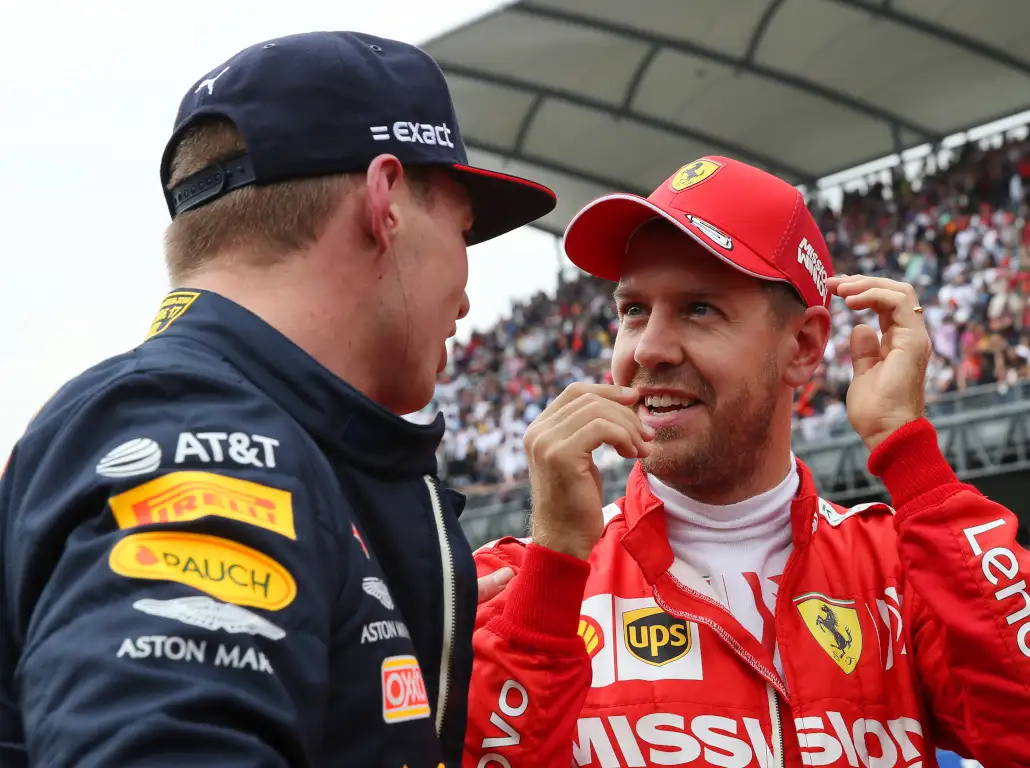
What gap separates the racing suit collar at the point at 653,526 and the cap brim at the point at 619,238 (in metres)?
0.51

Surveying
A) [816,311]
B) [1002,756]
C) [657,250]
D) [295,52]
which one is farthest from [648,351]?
[295,52]

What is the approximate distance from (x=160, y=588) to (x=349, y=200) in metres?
0.63

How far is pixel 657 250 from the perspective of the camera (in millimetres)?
2537

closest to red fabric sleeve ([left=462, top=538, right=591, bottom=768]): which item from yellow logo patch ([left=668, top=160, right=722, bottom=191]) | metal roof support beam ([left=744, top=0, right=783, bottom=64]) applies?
yellow logo patch ([left=668, top=160, right=722, bottom=191])

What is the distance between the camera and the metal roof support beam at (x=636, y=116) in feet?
50.4

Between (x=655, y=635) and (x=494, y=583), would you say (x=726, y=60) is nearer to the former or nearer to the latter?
(x=655, y=635)

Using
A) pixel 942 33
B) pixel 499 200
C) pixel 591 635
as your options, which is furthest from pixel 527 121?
pixel 499 200

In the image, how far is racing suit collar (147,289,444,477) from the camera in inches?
50.6

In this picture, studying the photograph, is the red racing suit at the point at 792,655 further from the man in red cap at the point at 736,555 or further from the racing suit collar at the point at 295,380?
the racing suit collar at the point at 295,380

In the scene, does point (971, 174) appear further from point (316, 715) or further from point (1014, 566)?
point (316, 715)

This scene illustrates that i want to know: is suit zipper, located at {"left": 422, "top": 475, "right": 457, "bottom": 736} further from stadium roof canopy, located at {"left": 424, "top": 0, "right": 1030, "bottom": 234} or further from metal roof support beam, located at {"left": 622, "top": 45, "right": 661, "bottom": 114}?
metal roof support beam, located at {"left": 622, "top": 45, "right": 661, "bottom": 114}

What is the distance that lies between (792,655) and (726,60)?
44.1 ft

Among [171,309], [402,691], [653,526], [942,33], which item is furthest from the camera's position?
[942,33]

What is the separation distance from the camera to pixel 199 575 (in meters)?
0.98
